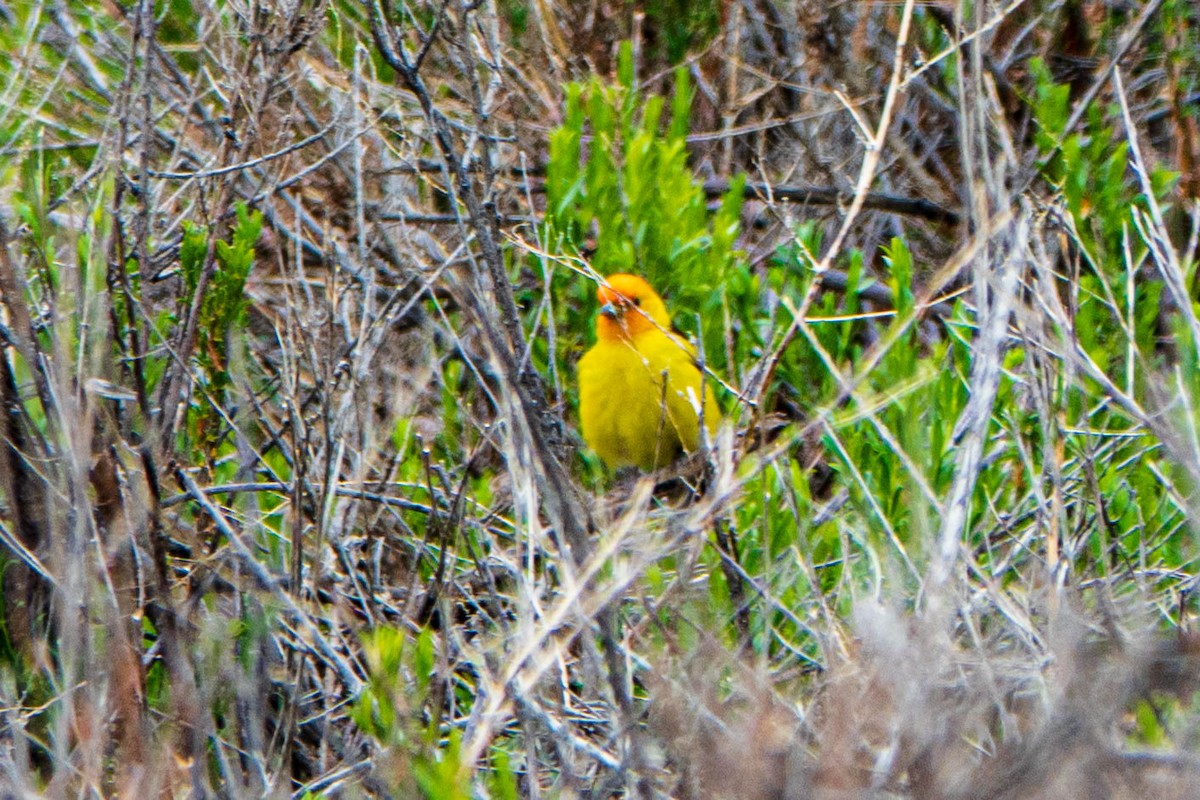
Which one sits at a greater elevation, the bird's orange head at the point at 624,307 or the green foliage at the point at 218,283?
the green foliage at the point at 218,283

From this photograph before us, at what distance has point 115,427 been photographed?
3350 mm

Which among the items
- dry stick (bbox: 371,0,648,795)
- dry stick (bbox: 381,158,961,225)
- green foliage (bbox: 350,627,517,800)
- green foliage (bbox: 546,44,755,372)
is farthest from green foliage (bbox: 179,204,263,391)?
dry stick (bbox: 381,158,961,225)

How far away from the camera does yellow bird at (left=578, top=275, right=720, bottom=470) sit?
5.02m

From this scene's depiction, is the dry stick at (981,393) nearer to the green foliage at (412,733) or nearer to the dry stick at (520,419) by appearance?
the dry stick at (520,419)

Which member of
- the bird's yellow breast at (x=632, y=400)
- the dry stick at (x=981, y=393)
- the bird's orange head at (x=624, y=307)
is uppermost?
the dry stick at (x=981, y=393)

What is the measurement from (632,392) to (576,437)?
0.35 metres

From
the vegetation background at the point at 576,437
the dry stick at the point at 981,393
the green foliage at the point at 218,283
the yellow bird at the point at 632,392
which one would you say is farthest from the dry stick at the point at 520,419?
the yellow bird at the point at 632,392

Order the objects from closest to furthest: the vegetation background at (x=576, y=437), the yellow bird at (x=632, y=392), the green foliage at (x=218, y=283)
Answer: the vegetation background at (x=576, y=437), the green foliage at (x=218, y=283), the yellow bird at (x=632, y=392)

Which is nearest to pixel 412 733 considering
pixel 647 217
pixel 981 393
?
pixel 981 393

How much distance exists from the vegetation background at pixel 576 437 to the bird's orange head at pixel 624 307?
11 cm

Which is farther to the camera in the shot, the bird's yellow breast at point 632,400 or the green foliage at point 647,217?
the bird's yellow breast at point 632,400

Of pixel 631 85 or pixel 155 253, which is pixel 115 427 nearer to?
pixel 155 253

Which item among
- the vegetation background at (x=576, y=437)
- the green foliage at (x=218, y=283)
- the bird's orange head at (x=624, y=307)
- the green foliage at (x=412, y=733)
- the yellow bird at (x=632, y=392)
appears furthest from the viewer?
the yellow bird at (x=632, y=392)

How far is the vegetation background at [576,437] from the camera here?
86.7 inches
